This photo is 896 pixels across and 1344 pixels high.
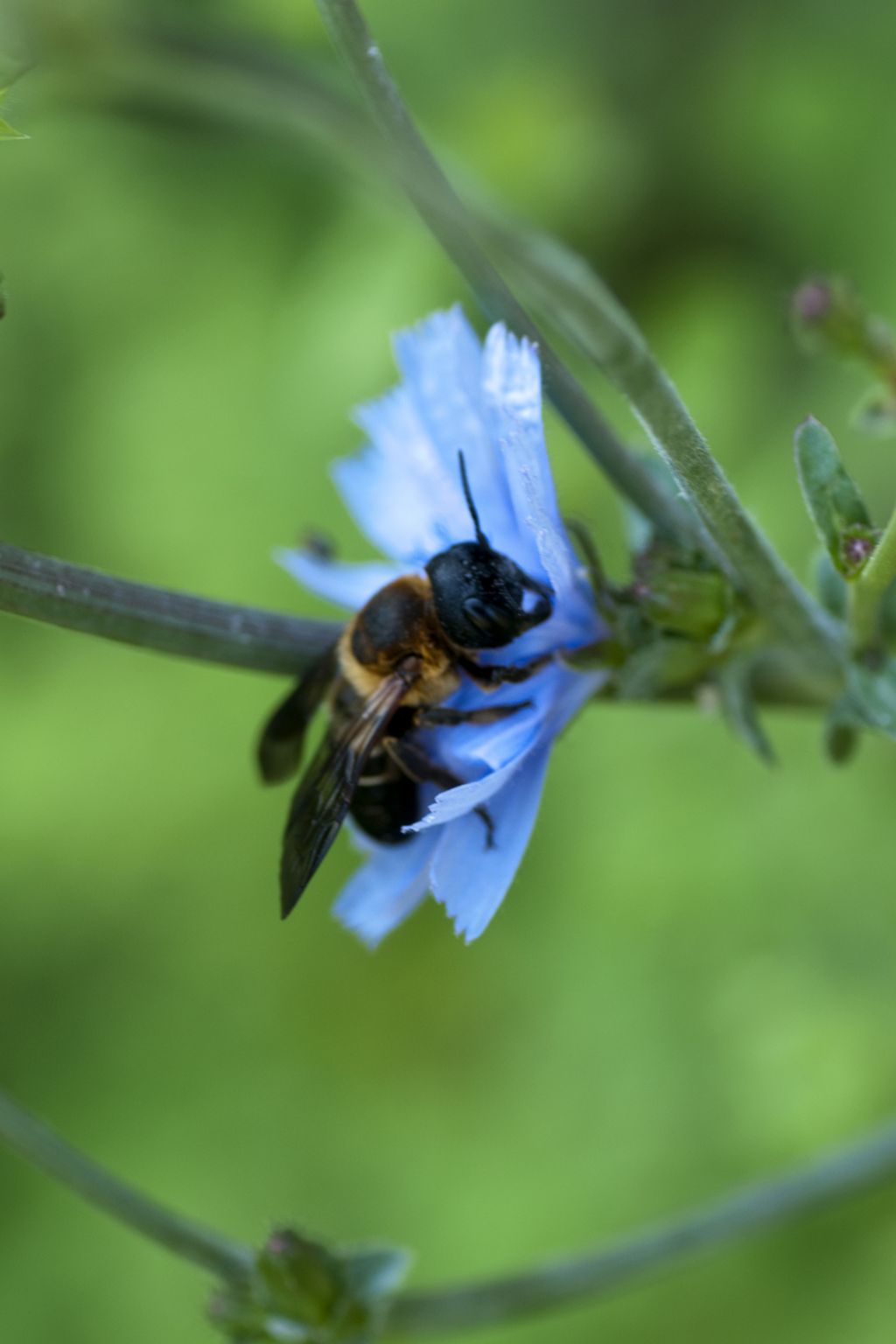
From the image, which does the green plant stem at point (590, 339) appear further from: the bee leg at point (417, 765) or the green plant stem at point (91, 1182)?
the green plant stem at point (91, 1182)

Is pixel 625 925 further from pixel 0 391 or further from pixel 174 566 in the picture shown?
pixel 0 391

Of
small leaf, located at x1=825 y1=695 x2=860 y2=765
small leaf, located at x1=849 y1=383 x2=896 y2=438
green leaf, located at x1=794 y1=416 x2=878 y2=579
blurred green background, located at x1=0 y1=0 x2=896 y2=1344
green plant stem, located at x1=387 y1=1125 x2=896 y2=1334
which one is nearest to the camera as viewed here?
green leaf, located at x1=794 y1=416 x2=878 y2=579

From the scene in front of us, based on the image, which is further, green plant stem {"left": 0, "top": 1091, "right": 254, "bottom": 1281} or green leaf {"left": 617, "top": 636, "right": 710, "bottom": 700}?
green leaf {"left": 617, "top": 636, "right": 710, "bottom": 700}

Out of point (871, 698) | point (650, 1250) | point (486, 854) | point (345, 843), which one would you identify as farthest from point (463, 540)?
point (345, 843)

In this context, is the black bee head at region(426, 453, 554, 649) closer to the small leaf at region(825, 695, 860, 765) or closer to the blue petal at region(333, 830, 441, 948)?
the blue petal at region(333, 830, 441, 948)

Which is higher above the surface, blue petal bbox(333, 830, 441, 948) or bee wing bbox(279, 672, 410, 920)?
bee wing bbox(279, 672, 410, 920)

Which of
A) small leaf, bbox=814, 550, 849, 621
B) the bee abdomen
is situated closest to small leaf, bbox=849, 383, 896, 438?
small leaf, bbox=814, 550, 849, 621
